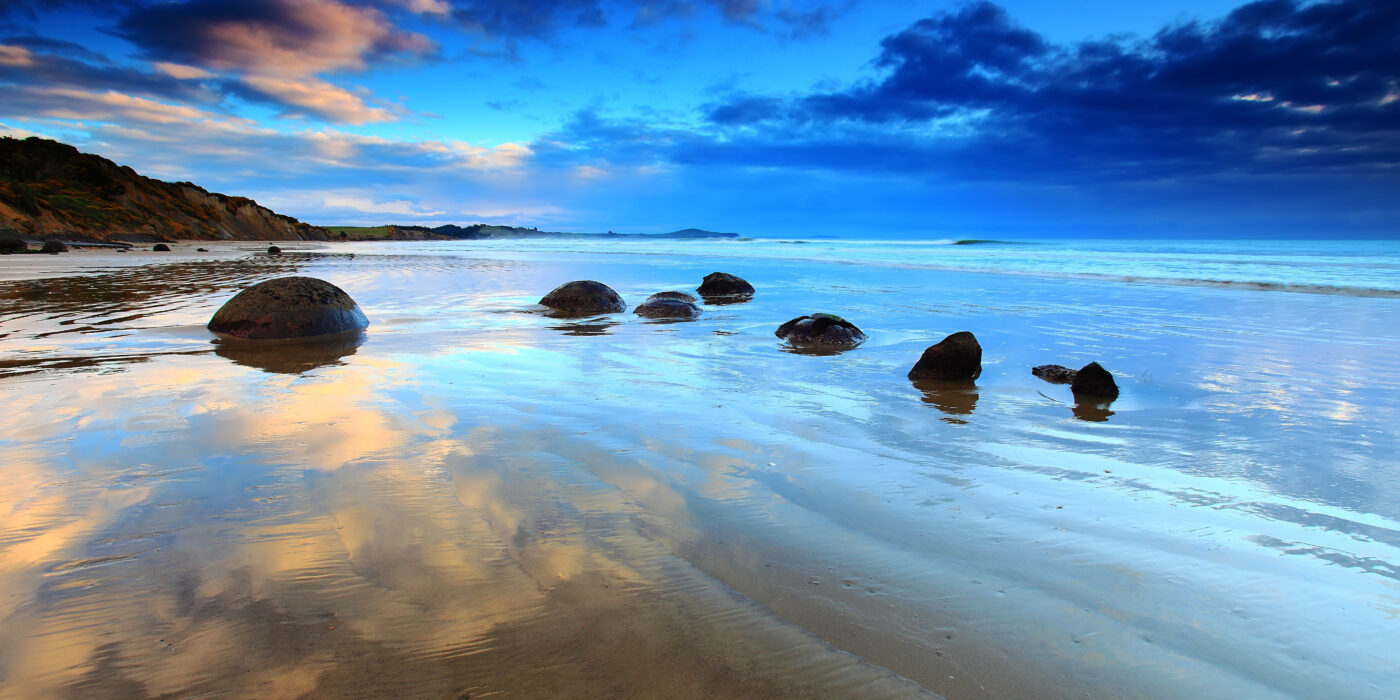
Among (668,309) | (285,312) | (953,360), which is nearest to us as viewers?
(953,360)

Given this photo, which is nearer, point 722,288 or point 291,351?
point 291,351

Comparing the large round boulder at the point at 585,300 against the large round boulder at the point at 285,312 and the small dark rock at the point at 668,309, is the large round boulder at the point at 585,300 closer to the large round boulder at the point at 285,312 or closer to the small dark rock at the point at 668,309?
the small dark rock at the point at 668,309

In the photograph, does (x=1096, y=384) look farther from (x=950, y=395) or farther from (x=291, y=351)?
(x=291, y=351)

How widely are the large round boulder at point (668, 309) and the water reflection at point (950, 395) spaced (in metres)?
4.83

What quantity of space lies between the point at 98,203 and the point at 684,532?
61.0m

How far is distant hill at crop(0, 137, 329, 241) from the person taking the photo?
39.0 meters

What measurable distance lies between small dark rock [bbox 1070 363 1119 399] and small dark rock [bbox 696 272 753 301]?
879 centimetres

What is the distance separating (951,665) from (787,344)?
581cm

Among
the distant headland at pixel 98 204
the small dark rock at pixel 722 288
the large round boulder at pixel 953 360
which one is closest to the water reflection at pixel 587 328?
the large round boulder at pixel 953 360

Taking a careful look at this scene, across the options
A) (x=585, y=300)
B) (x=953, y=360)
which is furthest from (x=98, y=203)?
(x=953, y=360)

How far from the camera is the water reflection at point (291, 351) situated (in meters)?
5.77

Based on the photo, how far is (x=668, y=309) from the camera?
33.1 feet

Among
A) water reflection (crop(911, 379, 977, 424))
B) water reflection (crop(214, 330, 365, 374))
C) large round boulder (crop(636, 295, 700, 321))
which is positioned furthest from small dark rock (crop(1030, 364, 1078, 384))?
water reflection (crop(214, 330, 365, 374))

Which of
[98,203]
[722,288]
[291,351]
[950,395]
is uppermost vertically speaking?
[98,203]
